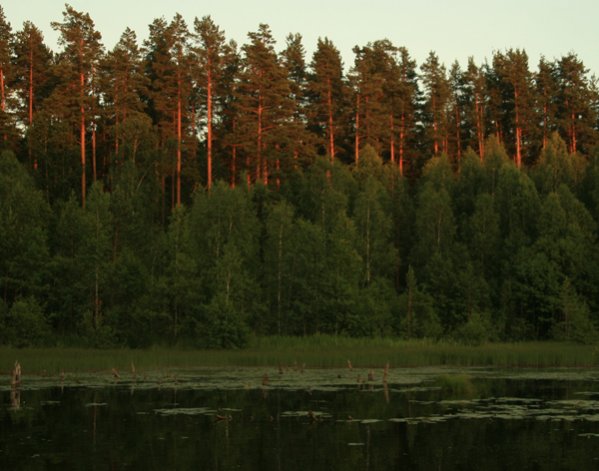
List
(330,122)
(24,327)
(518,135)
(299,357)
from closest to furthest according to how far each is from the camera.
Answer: (299,357) < (24,327) < (330,122) < (518,135)

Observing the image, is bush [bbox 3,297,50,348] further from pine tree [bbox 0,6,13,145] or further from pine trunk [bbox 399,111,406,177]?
pine trunk [bbox 399,111,406,177]

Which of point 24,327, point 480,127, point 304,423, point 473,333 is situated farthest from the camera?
point 480,127

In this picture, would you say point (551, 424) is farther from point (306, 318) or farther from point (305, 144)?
point (305, 144)

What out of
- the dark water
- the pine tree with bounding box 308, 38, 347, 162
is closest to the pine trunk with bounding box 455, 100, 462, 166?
the pine tree with bounding box 308, 38, 347, 162

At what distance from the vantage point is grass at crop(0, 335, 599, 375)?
51.7 meters

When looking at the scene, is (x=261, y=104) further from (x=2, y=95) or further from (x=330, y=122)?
(x=2, y=95)

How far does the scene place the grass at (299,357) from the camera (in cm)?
5166

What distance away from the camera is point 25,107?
85.5 metres

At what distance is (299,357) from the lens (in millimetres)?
54875

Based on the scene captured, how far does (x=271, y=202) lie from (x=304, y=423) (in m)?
48.2

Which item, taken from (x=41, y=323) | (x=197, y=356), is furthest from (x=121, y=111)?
(x=197, y=356)

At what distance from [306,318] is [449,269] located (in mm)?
13335

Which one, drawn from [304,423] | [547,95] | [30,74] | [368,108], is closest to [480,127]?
[547,95]

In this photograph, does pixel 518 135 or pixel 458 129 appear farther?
pixel 458 129
